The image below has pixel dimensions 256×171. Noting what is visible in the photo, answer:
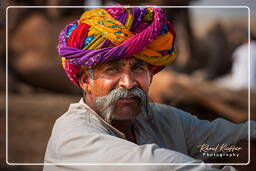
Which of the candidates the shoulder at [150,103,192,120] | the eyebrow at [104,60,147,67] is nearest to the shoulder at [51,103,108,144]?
the eyebrow at [104,60,147,67]

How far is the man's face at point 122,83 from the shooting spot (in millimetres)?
2309

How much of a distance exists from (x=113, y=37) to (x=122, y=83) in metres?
0.19

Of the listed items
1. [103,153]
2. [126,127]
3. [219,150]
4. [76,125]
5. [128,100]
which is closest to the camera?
[103,153]

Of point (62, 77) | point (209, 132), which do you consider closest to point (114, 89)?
point (209, 132)

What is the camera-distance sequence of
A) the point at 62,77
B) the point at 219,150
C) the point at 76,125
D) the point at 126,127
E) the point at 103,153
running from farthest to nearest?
the point at 62,77 < the point at 219,150 < the point at 126,127 < the point at 76,125 < the point at 103,153

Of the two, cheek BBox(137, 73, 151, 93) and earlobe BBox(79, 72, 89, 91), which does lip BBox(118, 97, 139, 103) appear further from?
earlobe BBox(79, 72, 89, 91)

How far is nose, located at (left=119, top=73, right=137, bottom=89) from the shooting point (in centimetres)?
229

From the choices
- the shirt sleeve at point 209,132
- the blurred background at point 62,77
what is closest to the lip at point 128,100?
the shirt sleeve at point 209,132

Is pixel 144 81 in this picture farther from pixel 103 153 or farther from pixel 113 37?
pixel 103 153

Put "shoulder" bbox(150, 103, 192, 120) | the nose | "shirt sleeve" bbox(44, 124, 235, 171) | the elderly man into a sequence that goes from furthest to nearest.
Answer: "shoulder" bbox(150, 103, 192, 120), the nose, the elderly man, "shirt sleeve" bbox(44, 124, 235, 171)

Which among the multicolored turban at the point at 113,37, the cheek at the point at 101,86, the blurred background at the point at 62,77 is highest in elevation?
the multicolored turban at the point at 113,37

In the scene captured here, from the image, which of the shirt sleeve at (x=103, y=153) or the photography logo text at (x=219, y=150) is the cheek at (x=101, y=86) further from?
the photography logo text at (x=219, y=150)

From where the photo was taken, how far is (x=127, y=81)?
229 centimetres

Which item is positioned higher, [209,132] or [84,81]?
[84,81]
